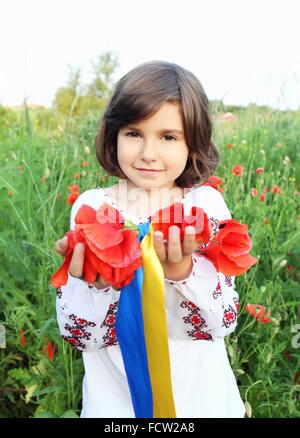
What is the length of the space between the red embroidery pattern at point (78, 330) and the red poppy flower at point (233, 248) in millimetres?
322

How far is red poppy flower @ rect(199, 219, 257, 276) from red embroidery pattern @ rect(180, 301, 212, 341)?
6.8 inches

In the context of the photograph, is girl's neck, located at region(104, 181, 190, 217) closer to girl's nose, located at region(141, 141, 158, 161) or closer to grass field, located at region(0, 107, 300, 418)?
girl's nose, located at region(141, 141, 158, 161)

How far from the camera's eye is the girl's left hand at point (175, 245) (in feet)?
2.17

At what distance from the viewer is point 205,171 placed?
1.22m

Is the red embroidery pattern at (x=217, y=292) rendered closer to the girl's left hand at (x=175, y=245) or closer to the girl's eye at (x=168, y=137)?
→ the girl's left hand at (x=175, y=245)

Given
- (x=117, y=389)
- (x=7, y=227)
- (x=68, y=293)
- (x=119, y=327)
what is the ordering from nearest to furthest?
(x=119, y=327), (x=68, y=293), (x=117, y=389), (x=7, y=227)

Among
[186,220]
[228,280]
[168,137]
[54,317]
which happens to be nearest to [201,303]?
[228,280]

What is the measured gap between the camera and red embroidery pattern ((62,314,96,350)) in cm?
91

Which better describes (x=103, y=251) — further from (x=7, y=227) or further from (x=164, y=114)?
(x=7, y=227)

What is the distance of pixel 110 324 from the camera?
0.93 meters

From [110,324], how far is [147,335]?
0.57ft

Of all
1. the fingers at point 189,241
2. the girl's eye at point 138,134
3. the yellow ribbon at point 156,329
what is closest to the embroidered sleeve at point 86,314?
the yellow ribbon at point 156,329

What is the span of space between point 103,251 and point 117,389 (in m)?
0.58
